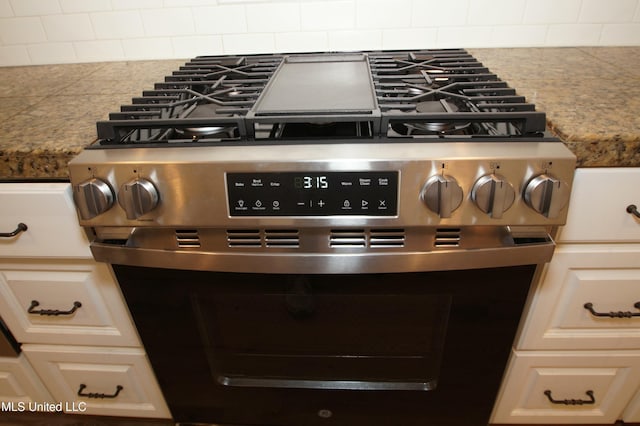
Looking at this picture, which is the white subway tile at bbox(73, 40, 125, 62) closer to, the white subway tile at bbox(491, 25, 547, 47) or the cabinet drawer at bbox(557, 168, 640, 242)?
the white subway tile at bbox(491, 25, 547, 47)

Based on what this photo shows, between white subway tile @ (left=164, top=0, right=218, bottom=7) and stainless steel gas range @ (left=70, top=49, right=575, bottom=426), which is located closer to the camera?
stainless steel gas range @ (left=70, top=49, right=575, bottom=426)

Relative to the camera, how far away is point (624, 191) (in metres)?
0.65

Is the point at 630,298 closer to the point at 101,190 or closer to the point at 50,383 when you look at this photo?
the point at 101,190

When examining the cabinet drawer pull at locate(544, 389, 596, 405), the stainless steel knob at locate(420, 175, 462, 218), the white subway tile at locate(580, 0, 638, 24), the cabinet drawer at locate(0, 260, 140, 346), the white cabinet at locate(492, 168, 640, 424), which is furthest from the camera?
the white subway tile at locate(580, 0, 638, 24)

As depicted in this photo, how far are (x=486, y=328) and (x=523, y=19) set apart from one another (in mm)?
873

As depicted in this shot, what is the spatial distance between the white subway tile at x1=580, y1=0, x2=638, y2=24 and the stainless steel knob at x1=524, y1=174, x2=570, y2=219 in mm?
817

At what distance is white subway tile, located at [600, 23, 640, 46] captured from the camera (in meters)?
1.11

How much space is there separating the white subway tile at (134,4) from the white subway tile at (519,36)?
0.96 m

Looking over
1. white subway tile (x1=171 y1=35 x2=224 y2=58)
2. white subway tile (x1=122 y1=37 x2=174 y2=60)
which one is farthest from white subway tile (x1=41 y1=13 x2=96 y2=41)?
white subway tile (x1=171 y1=35 x2=224 y2=58)

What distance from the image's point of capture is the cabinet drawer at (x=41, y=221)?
2.29 feet

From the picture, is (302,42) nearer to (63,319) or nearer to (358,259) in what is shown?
(358,259)

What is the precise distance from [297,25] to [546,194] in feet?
2.82

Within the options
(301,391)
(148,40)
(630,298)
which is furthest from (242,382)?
(148,40)

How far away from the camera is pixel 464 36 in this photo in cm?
114
